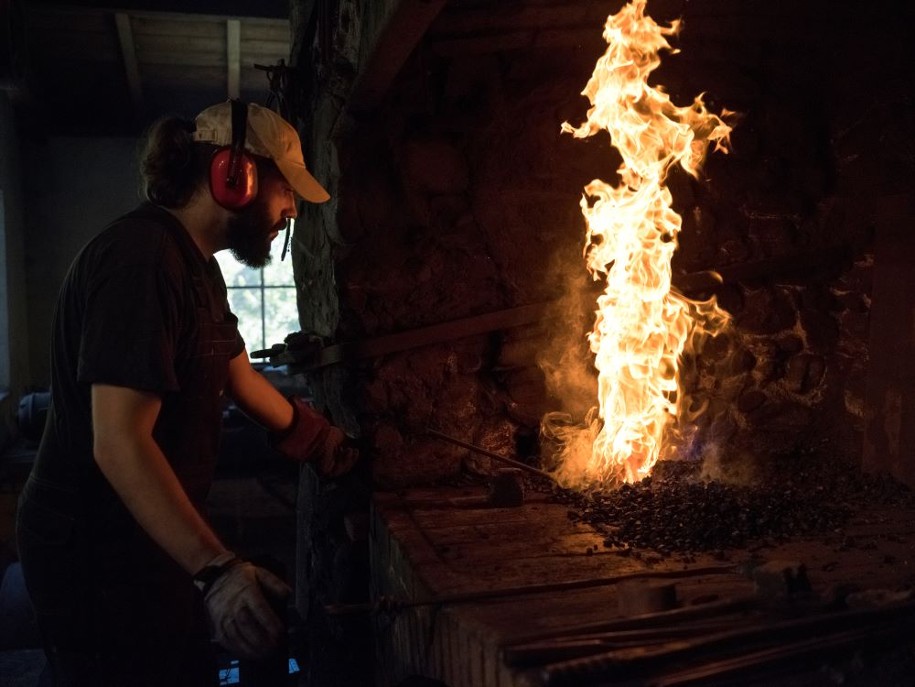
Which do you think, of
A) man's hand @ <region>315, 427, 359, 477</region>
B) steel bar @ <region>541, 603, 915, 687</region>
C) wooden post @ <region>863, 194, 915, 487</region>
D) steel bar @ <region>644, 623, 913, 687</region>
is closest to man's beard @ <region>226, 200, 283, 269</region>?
man's hand @ <region>315, 427, 359, 477</region>

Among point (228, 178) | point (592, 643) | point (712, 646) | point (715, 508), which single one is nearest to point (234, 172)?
point (228, 178)

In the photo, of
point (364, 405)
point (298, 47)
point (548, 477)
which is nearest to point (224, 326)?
point (364, 405)

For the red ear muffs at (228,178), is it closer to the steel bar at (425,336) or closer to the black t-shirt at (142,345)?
the black t-shirt at (142,345)

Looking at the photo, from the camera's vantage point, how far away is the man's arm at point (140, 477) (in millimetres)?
2201

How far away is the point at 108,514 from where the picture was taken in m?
2.53

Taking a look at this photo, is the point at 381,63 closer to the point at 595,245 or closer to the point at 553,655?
the point at 595,245

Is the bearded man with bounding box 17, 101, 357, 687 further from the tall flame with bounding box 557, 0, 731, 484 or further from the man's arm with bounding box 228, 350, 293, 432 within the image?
the tall flame with bounding box 557, 0, 731, 484

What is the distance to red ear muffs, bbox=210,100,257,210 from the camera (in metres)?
2.67

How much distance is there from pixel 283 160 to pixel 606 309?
66.8 inches

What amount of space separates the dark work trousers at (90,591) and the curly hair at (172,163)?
1.04 metres

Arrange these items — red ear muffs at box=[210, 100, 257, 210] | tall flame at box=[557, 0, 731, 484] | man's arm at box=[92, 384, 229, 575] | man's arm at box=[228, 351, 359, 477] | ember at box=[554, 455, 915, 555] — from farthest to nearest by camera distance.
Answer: tall flame at box=[557, 0, 731, 484] < man's arm at box=[228, 351, 359, 477] < ember at box=[554, 455, 915, 555] < red ear muffs at box=[210, 100, 257, 210] < man's arm at box=[92, 384, 229, 575]

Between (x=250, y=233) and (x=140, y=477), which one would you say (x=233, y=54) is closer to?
(x=250, y=233)

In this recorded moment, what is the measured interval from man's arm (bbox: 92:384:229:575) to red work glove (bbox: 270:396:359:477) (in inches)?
46.4

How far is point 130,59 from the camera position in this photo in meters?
7.75
